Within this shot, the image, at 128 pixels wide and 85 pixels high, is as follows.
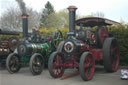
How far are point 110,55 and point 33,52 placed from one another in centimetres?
276

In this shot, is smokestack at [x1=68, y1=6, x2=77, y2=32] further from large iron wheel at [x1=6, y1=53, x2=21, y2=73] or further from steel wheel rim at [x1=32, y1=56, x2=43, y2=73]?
large iron wheel at [x1=6, y1=53, x2=21, y2=73]

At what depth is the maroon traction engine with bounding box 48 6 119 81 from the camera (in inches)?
219

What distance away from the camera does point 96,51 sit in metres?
6.30

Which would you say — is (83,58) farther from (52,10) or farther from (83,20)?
(52,10)

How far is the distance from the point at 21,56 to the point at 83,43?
2.56 meters

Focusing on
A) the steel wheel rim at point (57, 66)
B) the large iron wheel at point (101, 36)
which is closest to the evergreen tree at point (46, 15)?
the large iron wheel at point (101, 36)

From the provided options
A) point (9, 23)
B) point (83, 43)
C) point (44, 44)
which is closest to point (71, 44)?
point (83, 43)

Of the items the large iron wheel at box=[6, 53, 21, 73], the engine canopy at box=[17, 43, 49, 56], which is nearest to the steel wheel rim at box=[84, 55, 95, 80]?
the engine canopy at box=[17, 43, 49, 56]

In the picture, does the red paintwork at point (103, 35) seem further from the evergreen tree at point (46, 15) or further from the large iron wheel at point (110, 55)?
the evergreen tree at point (46, 15)

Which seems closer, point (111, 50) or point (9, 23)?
point (111, 50)

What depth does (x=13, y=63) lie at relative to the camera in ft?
23.4

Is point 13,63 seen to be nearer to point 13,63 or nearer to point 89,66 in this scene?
point 13,63

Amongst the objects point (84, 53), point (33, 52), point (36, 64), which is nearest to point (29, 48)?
point (33, 52)

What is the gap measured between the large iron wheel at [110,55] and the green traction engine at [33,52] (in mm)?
2231
